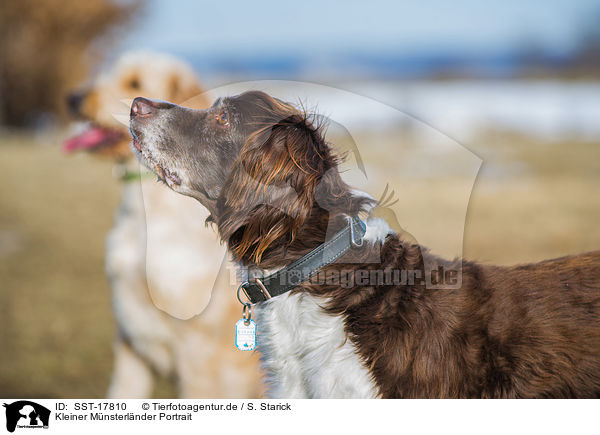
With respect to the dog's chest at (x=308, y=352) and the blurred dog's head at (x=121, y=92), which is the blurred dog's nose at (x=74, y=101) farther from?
the dog's chest at (x=308, y=352)

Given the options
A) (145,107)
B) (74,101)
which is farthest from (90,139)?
(145,107)

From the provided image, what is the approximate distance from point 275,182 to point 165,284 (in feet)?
3.35

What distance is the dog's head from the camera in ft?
6.53

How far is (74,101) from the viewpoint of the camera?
3.25 metres

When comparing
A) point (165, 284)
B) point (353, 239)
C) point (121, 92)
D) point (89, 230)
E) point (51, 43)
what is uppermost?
point (51, 43)

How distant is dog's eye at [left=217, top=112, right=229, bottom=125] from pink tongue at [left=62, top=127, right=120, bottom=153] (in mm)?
1252

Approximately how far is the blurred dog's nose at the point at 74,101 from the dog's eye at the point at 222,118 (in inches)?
57.8

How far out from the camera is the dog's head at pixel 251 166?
6.53 feet

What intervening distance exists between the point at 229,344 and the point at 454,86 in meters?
10.6

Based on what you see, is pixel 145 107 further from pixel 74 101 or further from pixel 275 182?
pixel 74 101

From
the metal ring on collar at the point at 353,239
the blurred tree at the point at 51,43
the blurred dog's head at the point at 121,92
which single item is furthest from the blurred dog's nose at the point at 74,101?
the blurred tree at the point at 51,43
